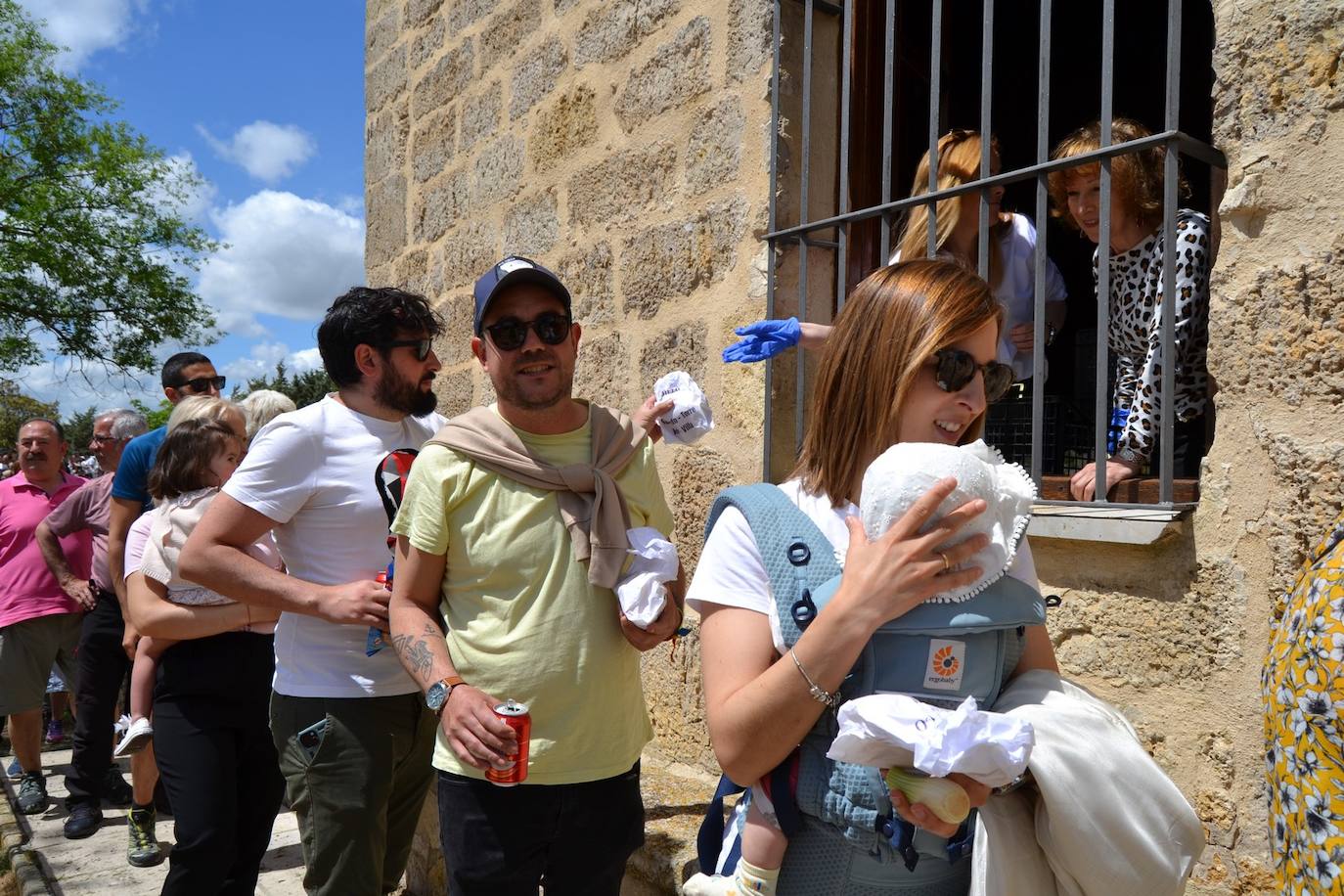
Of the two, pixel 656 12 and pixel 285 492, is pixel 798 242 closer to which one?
pixel 656 12

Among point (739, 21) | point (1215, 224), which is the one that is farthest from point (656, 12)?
point (1215, 224)

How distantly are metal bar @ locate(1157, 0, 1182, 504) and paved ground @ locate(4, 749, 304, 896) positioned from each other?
3.48m

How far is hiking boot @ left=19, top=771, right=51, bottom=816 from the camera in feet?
16.2

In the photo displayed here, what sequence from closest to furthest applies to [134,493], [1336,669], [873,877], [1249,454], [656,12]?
[1336,669] < [873,877] < [1249,454] < [656,12] < [134,493]

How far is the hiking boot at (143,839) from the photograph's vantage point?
418cm

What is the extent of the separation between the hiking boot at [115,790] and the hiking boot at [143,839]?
0.89m

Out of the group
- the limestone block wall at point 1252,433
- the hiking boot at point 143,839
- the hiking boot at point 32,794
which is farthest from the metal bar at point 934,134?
the hiking boot at point 32,794

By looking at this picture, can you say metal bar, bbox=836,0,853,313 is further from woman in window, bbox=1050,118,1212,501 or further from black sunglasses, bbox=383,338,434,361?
black sunglasses, bbox=383,338,434,361

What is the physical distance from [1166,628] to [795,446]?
4.54ft

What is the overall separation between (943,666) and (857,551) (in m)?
0.18

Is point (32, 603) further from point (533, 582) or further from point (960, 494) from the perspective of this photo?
point (960, 494)

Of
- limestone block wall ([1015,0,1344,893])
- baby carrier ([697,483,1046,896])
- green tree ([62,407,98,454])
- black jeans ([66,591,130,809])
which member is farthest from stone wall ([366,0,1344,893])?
green tree ([62,407,98,454])

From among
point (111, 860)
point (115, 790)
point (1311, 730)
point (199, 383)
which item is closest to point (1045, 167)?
point (1311, 730)

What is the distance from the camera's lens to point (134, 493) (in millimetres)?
4242
